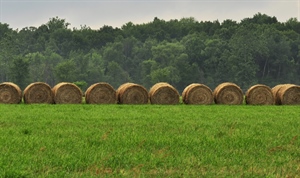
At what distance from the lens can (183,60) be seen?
120438mm

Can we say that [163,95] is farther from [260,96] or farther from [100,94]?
[260,96]

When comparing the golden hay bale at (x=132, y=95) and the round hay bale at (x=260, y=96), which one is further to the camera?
the round hay bale at (x=260, y=96)

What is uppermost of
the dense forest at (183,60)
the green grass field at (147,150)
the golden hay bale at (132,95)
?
the dense forest at (183,60)

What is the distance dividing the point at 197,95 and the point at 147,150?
62.0ft

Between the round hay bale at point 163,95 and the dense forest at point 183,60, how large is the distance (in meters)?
73.5

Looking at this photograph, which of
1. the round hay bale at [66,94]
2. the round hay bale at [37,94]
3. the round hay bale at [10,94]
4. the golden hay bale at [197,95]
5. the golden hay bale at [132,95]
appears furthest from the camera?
the golden hay bale at [197,95]

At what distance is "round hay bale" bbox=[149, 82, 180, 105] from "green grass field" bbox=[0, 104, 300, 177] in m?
13.9

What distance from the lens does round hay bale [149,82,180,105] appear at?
2759 centimetres

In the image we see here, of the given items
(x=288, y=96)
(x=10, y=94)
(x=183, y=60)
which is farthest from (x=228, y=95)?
(x=183, y=60)

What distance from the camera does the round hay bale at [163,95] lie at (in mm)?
27594

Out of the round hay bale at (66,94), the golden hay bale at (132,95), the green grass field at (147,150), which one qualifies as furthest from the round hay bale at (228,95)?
the green grass field at (147,150)

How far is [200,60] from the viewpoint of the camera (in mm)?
123812

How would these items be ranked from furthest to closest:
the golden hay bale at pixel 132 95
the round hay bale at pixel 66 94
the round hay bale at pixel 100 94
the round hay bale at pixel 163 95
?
1. the round hay bale at pixel 163 95
2. the golden hay bale at pixel 132 95
3. the round hay bale at pixel 100 94
4. the round hay bale at pixel 66 94

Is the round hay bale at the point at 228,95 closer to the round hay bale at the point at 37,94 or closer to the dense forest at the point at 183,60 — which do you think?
the round hay bale at the point at 37,94
